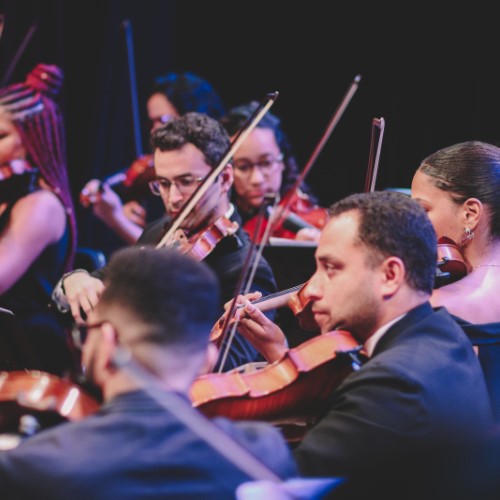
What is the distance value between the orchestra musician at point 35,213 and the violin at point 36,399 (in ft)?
5.70

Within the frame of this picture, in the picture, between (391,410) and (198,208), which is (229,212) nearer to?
(198,208)

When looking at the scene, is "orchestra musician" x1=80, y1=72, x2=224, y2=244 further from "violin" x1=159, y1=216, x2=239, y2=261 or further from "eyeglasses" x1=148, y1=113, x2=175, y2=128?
"violin" x1=159, y1=216, x2=239, y2=261

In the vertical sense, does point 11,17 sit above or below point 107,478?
above

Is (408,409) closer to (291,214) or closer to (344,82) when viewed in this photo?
(291,214)

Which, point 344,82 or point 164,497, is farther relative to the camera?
point 344,82

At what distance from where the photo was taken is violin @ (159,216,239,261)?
2812mm

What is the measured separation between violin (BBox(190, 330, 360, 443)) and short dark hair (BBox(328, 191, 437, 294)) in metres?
0.22

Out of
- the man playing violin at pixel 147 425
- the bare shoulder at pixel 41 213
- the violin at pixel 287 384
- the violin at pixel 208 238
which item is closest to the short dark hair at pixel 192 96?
the bare shoulder at pixel 41 213

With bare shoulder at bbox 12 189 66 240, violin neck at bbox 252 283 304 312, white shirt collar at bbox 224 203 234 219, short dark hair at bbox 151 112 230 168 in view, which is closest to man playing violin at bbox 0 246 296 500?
violin neck at bbox 252 283 304 312

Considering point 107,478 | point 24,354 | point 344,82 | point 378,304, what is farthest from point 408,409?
point 344,82

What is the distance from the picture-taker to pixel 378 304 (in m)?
1.96

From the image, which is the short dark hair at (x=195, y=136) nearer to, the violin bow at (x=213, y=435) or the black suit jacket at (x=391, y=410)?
the black suit jacket at (x=391, y=410)

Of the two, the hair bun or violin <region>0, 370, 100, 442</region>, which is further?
the hair bun

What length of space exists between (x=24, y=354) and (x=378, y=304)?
0.99 meters
